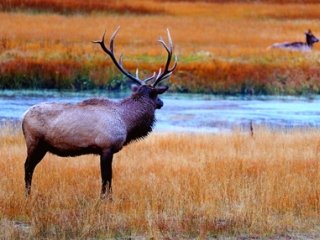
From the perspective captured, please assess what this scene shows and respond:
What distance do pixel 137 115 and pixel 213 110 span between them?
13555mm

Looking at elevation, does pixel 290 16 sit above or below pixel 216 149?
below

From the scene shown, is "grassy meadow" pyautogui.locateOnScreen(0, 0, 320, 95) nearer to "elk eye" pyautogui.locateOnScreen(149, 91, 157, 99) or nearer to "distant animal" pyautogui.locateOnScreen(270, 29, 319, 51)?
"distant animal" pyautogui.locateOnScreen(270, 29, 319, 51)

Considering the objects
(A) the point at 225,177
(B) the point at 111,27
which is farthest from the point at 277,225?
(B) the point at 111,27

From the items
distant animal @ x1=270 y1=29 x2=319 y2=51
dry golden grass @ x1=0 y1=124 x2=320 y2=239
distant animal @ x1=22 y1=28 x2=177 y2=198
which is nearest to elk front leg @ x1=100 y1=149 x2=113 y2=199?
distant animal @ x1=22 y1=28 x2=177 y2=198

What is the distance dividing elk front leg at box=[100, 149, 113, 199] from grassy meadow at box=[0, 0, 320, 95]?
1722 cm

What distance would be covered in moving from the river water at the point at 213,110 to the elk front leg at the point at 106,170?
29.6ft

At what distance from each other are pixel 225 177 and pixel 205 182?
1.75 ft

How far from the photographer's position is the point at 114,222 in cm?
919

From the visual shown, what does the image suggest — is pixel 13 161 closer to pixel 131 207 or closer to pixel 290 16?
Answer: pixel 131 207

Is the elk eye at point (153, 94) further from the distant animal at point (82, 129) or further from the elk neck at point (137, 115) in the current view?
the distant animal at point (82, 129)

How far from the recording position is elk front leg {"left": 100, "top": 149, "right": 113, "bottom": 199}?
1014 cm

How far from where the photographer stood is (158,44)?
3447 cm

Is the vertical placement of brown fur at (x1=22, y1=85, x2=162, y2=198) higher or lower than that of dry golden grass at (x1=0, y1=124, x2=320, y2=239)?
higher

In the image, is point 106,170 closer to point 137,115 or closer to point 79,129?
point 79,129
